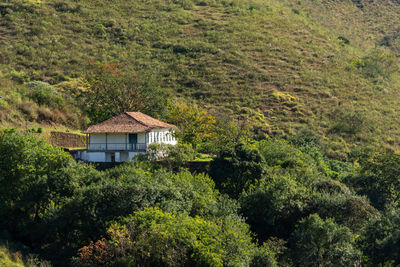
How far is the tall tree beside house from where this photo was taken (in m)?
49.7

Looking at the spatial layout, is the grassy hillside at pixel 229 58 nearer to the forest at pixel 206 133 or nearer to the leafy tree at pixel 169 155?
the forest at pixel 206 133

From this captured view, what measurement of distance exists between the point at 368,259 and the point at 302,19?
79058 millimetres

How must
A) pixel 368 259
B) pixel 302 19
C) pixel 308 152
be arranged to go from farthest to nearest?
pixel 302 19 < pixel 308 152 < pixel 368 259

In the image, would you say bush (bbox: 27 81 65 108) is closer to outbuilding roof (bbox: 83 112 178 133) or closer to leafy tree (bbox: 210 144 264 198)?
outbuilding roof (bbox: 83 112 178 133)

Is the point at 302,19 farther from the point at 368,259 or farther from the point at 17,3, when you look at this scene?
the point at 368,259

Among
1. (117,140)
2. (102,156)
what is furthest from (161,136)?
(102,156)

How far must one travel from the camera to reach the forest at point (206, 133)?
2889 centimetres

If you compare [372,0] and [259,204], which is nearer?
[259,204]

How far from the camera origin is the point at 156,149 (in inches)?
1529

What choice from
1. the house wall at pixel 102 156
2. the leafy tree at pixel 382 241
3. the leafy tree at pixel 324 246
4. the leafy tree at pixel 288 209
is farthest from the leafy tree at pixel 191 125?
the leafy tree at pixel 382 241

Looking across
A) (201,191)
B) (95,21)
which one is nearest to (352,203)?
(201,191)

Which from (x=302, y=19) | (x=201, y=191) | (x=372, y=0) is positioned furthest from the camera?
(x=372, y=0)

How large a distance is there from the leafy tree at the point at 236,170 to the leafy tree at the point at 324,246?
7.71 meters

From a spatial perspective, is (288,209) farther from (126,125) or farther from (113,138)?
(113,138)
